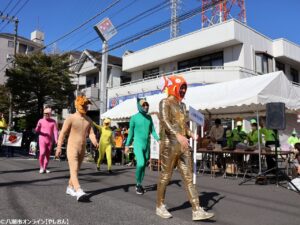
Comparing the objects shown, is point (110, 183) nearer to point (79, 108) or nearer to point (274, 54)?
point (79, 108)

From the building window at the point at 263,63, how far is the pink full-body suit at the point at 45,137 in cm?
1795

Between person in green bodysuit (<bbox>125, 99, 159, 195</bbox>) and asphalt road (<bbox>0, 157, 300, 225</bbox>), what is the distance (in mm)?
411

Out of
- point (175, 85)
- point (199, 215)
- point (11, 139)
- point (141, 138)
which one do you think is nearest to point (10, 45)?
point (11, 139)

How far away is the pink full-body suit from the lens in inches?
392

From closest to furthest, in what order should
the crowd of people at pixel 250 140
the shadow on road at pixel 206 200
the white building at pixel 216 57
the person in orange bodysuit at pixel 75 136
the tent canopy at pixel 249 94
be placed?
the shadow on road at pixel 206 200 < the person in orange bodysuit at pixel 75 136 < the tent canopy at pixel 249 94 < the crowd of people at pixel 250 140 < the white building at pixel 216 57

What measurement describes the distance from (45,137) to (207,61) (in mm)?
17706

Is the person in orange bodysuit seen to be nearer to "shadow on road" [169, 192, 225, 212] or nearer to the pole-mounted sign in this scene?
"shadow on road" [169, 192, 225, 212]

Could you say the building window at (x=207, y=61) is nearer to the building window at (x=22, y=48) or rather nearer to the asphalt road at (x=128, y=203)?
the asphalt road at (x=128, y=203)

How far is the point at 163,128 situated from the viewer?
202 inches

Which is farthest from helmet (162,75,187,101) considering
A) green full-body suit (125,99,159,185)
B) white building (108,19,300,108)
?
white building (108,19,300,108)

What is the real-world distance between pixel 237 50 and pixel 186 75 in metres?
3.85

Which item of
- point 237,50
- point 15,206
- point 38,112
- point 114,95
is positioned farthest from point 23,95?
point 15,206

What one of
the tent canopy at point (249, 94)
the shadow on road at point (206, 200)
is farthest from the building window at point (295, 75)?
the shadow on road at point (206, 200)

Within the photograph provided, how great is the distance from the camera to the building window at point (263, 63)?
2442cm
